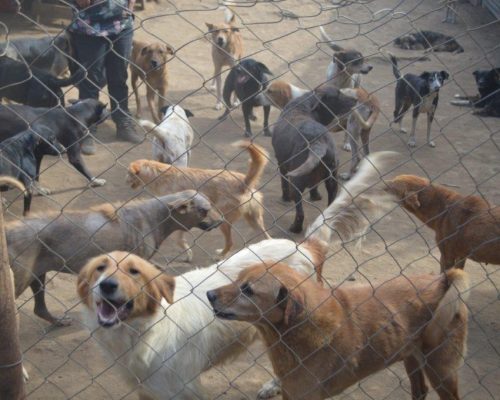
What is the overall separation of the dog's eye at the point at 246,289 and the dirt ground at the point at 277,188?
462 mm

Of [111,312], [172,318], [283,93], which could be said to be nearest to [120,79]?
[283,93]

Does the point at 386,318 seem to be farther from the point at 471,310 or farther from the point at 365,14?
the point at 365,14

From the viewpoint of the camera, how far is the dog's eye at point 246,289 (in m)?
3.08

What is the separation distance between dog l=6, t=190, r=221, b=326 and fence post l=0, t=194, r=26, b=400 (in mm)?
1596

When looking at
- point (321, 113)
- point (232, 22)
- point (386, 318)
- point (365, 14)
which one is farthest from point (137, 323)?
point (365, 14)

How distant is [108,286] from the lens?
321 cm

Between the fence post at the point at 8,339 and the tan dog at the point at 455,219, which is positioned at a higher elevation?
the fence post at the point at 8,339

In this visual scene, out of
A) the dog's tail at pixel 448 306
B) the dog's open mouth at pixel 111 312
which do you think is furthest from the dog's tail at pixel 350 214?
the dog's open mouth at pixel 111 312

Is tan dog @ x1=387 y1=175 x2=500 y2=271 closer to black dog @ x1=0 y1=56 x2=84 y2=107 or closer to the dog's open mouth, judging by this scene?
the dog's open mouth

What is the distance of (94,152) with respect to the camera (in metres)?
8.01

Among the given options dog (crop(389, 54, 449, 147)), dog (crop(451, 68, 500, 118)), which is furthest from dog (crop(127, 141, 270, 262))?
dog (crop(451, 68, 500, 118))

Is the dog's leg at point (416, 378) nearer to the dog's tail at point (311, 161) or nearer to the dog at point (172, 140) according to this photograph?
the dog's tail at point (311, 161)

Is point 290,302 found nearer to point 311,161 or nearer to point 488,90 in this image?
point 311,161

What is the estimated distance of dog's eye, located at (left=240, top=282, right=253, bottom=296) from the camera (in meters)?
3.08
